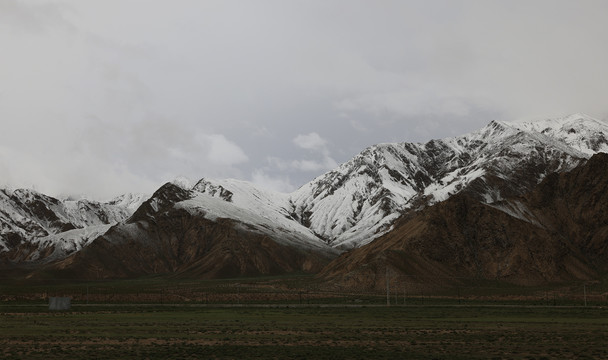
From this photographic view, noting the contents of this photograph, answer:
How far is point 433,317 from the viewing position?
68.9 m

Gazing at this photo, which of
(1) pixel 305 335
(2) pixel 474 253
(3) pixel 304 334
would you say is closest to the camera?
(1) pixel 305 335

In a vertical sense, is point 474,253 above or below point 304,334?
above

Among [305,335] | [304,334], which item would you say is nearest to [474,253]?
[304,334]

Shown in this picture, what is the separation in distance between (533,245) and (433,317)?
404ft

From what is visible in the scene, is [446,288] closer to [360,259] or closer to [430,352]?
[360,259]

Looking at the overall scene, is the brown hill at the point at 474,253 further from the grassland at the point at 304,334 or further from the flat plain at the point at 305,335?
the flat plain at the point at 305,335

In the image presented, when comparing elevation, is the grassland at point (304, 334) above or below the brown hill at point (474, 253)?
below

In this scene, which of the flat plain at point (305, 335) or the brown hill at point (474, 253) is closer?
the flat plain at point (305, 335)

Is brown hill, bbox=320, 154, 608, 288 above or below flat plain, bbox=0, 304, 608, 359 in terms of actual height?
above

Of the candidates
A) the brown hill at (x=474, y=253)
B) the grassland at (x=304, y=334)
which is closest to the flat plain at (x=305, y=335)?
the grassland at (x=304, y=334)

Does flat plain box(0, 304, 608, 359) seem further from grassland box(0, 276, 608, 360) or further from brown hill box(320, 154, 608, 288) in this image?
brown hill box(320, 154, 608, 288)

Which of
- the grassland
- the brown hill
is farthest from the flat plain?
the brown hill

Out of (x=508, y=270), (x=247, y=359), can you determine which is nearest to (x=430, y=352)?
(x=247, y=359)

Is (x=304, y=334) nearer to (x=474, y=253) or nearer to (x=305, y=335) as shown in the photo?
(x=305, y=335)
